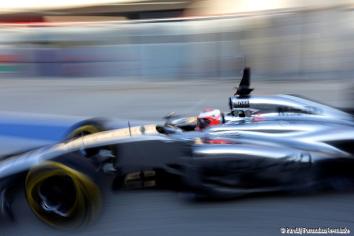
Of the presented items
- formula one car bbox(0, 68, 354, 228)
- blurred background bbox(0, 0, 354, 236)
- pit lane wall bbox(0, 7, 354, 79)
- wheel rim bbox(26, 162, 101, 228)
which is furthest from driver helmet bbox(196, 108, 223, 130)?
pit lane wall bbox(0, 7, 354, 79)

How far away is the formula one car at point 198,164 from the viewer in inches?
80.9

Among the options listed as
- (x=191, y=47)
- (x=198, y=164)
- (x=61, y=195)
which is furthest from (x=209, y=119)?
(x=191, y=47)

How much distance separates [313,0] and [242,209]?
Result: 5.26 meters

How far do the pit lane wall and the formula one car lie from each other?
3.92 metres

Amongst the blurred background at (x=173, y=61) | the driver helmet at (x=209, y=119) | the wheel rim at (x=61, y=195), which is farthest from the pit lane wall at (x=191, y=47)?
the wheel rim at (x=61, y=195)

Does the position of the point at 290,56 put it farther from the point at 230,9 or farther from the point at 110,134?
the point at 230,9

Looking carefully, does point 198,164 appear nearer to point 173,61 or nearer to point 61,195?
point 61,195

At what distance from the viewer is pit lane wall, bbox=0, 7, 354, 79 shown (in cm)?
629

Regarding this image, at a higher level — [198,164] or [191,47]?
[191,47]

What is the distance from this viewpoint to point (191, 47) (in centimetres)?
689

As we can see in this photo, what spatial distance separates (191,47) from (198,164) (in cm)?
496

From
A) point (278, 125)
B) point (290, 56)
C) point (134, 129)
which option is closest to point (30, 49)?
point (290, 56)

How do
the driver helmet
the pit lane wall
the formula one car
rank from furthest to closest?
the pit lane wall < the driver helmet < the formula one car

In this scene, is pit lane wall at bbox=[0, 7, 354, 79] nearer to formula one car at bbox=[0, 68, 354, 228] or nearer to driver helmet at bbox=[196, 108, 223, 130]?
driver helmet at bbox=[196, 108, 223, 130]
